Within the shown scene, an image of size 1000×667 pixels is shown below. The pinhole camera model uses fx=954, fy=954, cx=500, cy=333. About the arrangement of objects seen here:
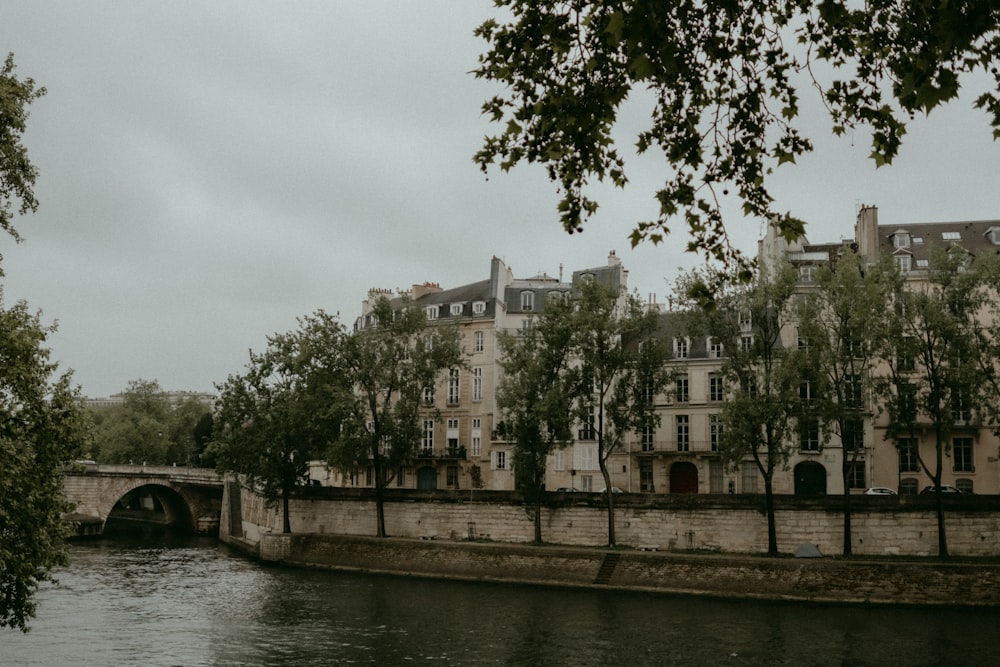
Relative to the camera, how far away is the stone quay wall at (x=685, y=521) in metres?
41.5

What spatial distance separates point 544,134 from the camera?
35.4 ft

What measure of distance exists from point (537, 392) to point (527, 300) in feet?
72.7

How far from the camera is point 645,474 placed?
57.6 m

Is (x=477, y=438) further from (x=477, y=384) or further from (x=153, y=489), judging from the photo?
(x=153, y=489)

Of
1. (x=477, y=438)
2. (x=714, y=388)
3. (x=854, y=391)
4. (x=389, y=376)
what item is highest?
(x=389, y=376)

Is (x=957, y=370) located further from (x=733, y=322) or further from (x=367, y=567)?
(x=367, y=567)

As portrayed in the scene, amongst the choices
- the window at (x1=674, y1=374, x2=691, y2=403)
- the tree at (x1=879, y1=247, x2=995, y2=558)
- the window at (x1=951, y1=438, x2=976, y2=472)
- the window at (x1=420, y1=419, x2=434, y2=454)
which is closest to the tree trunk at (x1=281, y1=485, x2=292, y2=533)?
the window at (x1=420, y1=419, x2=434, y2=454)

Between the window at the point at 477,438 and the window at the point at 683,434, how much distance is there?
539 inches

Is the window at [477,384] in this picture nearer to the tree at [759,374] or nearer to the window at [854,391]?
the tree at [759,374]

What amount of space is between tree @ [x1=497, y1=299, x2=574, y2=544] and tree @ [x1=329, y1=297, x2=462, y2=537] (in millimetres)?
5729

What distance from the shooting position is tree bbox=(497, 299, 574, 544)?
149ft

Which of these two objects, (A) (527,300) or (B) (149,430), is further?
(B) (149,430)

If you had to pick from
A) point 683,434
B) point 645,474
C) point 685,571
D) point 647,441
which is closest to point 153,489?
point 645,474

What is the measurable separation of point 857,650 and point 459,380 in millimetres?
40377
